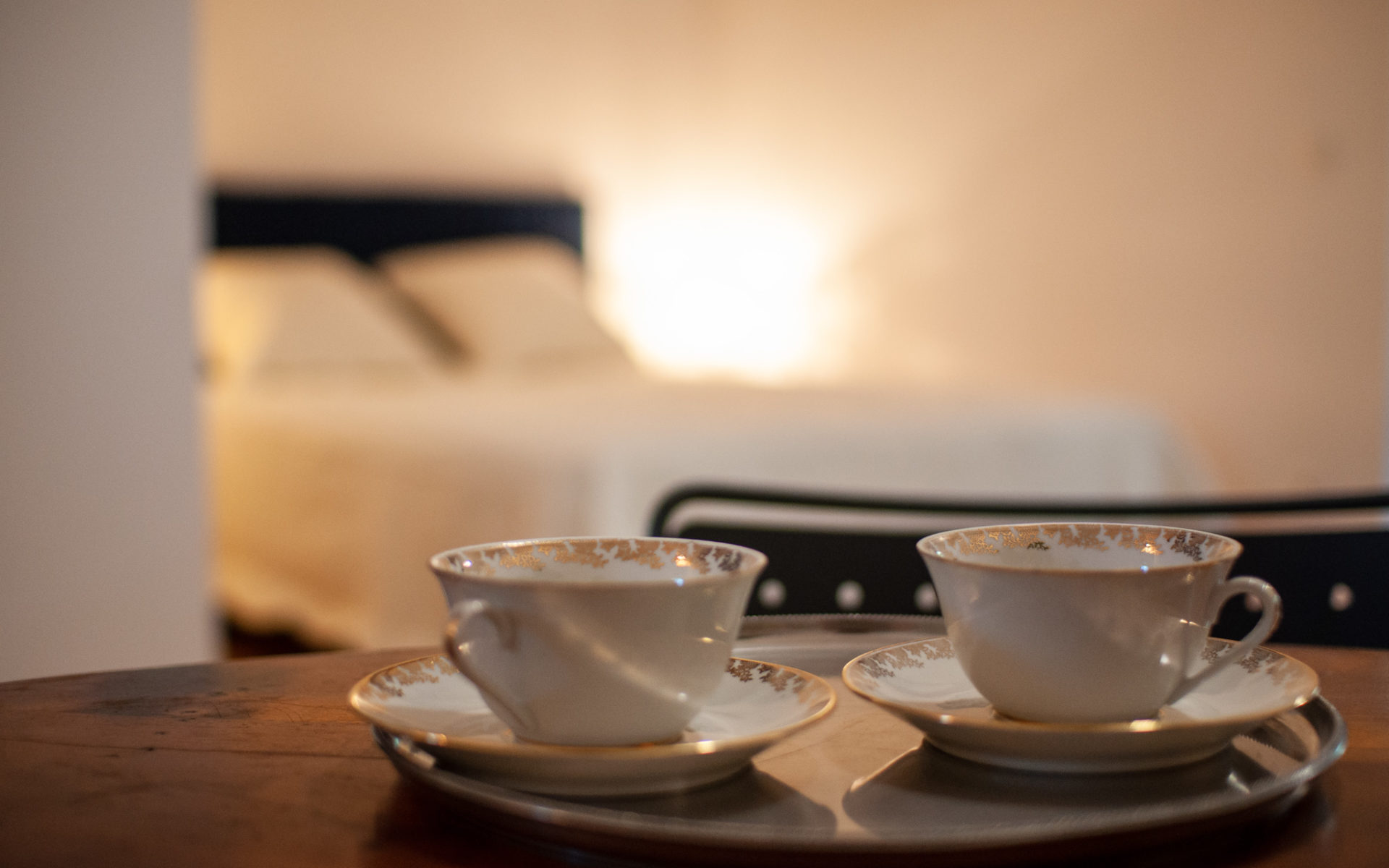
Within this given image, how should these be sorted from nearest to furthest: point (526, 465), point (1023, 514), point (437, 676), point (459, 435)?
point (437, 676) → point (1023, 514) → point (526, 465) → point (459, 435)

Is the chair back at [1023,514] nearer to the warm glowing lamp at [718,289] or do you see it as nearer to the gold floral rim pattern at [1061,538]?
the gold floral rim pattern at [1061,538]

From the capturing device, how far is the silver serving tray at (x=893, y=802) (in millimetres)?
414

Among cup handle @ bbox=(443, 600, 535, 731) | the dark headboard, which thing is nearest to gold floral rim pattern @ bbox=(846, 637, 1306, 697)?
cup handle @ bbox=(443, 600, 535, 731)

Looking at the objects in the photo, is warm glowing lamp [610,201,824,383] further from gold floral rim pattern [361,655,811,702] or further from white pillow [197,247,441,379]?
gold floral rim pattern [361,655,811,702]

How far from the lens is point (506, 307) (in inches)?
149

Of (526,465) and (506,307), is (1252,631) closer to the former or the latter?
(526,465)

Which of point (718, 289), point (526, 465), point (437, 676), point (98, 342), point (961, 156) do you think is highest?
point (961, 156)

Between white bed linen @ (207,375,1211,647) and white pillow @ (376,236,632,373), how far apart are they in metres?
0.65

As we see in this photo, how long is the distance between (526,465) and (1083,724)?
1.83m

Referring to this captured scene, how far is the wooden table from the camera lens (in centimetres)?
43

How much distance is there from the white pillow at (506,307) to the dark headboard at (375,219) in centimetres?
9

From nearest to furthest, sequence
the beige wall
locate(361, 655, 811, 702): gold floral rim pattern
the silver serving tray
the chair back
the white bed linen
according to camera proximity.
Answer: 1. the silver serving tray
2. locate(361, 655, 811, 702): gold floral rim pattern
3. the chair back
4. the white bed linen
5. the beige wall

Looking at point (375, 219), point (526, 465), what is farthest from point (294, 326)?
point (526, 465)

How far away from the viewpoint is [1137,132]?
3582 mm
